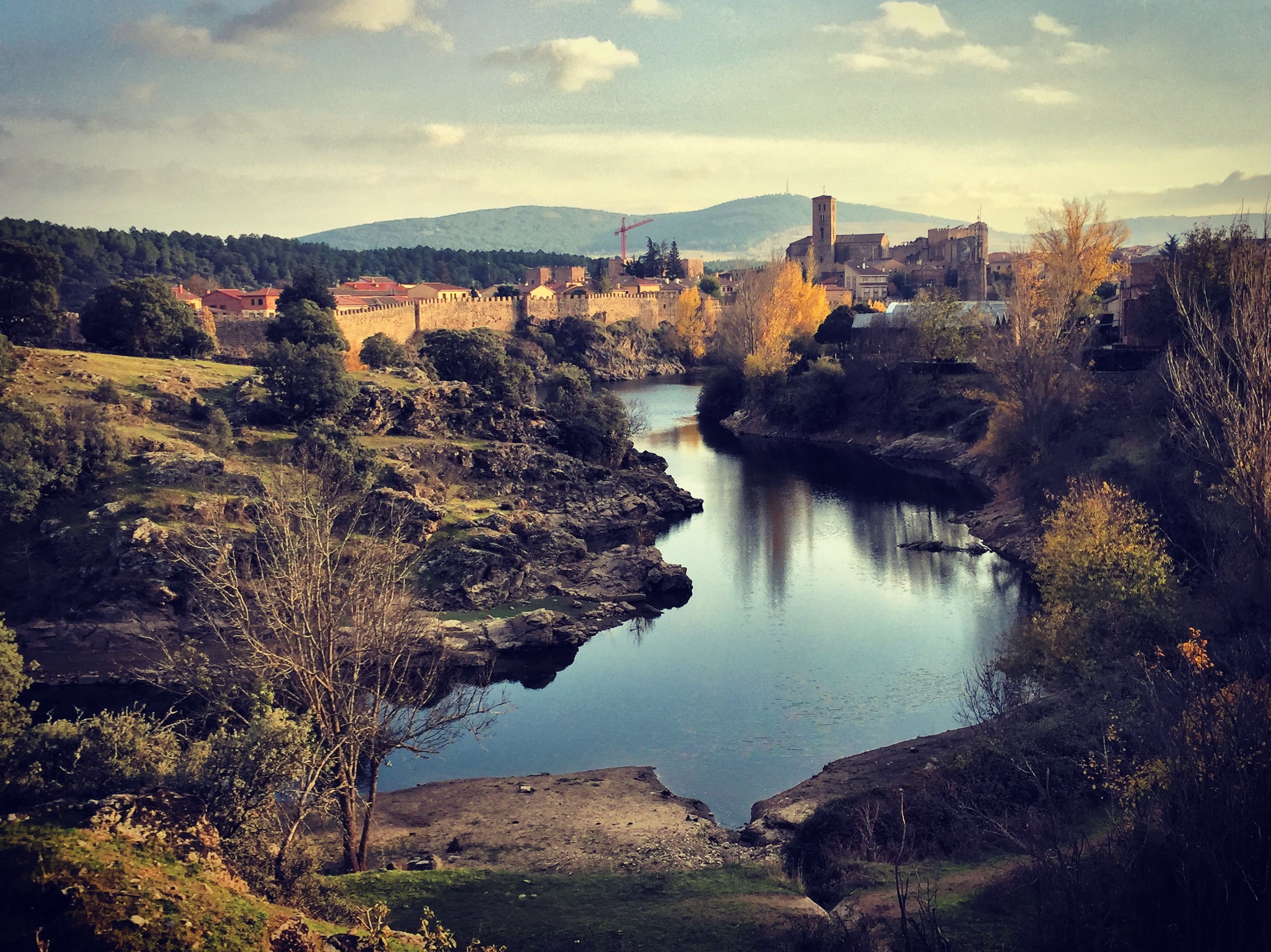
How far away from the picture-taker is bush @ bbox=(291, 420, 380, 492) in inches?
1198

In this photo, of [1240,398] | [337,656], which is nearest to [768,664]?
[337,656]

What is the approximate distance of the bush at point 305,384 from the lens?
34656 mm

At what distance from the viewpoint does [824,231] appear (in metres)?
115

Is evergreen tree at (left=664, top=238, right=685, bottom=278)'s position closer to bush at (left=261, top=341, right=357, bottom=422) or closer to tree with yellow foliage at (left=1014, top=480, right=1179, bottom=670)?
bush at (left=261, top=341, right=357, bottom=422)

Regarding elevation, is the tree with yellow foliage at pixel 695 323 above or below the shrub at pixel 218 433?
above

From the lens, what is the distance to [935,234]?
372 ft

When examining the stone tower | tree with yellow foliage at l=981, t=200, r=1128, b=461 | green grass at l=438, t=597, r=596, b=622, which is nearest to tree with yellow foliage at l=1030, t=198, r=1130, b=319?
tree with yellow foliage at l=981, t=200, r=1128, b=461

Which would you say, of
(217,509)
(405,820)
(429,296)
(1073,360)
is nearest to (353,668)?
(405,820)

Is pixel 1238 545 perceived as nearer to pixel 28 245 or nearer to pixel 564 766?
pixel 564 766

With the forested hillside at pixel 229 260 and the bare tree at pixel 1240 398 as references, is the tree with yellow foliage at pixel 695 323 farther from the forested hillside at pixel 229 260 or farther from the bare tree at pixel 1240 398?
the bare tree at pixel 1240 398

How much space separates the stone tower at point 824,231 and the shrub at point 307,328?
75.9 meters

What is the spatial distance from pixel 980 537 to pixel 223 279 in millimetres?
79775

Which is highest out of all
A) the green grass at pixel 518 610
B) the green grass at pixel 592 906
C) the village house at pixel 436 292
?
the village house at pixel 436 292

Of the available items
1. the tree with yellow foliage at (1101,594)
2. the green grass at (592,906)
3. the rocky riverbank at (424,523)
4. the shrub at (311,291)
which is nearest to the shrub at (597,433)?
the rocky riverbank at (424,523)
